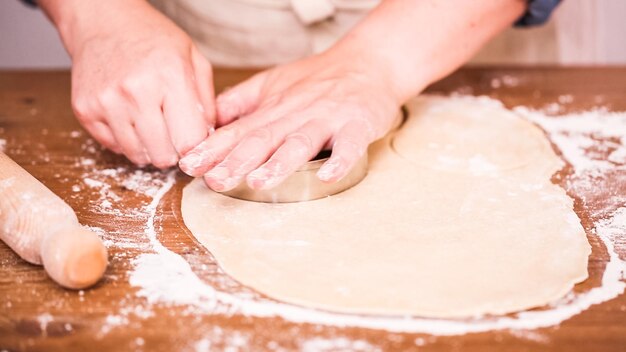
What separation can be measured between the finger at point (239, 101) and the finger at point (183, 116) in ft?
0.30

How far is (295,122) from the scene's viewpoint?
3.15 feet

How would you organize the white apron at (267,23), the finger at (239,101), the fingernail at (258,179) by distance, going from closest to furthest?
the fingernail at (258,179) < the finger at (239,101) < the white apron at (267,23)

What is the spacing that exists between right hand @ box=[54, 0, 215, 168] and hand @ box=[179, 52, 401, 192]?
0.20 feet

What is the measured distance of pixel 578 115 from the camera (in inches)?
49.4

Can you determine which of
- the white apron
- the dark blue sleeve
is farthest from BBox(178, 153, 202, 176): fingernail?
the dark blue sleeve

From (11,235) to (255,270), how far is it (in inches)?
11.4

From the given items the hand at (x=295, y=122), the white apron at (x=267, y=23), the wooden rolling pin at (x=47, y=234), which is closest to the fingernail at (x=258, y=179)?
the hand at (x=295, y=122)

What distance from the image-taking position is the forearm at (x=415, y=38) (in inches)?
44.5

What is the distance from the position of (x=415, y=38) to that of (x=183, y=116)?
447 mm

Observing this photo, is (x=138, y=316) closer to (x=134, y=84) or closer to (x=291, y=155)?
(x=291, y=155)

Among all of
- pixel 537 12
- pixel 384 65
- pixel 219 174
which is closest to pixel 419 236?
pixel 219 174

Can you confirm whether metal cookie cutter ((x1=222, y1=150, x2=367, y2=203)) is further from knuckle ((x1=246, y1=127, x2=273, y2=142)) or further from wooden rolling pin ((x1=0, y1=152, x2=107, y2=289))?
wooden rolling pin ((x1=0, y1=152, x2=107, y2=289))

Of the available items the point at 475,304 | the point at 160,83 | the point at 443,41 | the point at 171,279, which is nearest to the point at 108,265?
the point at 171,279

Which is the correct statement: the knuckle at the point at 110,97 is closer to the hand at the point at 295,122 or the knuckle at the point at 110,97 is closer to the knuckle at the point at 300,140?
the hand at the point at 295,122
